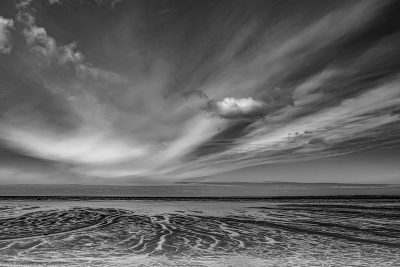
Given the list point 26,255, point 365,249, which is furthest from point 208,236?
point 26,255

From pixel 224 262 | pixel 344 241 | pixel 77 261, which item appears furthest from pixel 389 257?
pixel 77 261

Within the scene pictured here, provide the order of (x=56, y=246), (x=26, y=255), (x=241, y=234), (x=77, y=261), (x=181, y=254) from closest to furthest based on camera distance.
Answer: (x=77, y=261), (x=26, y=255), (x=181, y=254), (x=56, y=246), (x=241, y=234)

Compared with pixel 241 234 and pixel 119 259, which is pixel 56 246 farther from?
pixel 241 234

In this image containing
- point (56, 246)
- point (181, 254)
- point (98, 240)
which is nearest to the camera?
point (181, 254)

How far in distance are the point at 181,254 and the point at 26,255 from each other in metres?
5.80

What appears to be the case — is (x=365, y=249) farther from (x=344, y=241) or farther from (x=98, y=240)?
(x=98, y=240)

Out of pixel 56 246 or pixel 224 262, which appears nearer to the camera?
pixel 224 262

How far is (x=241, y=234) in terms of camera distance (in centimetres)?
1770

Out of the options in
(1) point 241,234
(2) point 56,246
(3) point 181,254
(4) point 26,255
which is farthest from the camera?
(1) point 241,234

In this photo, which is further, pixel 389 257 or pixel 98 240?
pixel 98 240

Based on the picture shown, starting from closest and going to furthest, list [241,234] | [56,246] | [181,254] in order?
[181,254] → [56,246] → [241,234]

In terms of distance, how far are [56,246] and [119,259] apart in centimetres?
420

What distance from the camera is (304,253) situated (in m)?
12.2

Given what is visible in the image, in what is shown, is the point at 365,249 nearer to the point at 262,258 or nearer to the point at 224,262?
the point at 262,258
